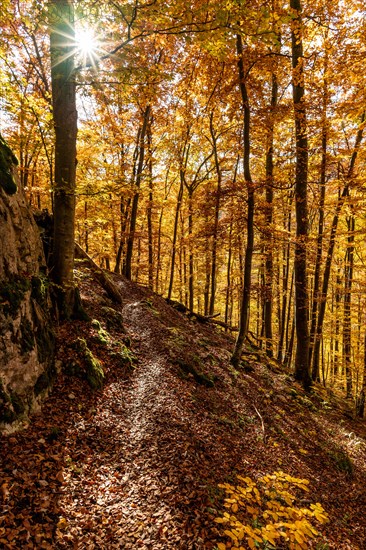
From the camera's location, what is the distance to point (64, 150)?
6367 millimetres

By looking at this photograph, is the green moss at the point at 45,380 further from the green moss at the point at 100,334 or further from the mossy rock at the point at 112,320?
the mossy rock at the point at 112,320

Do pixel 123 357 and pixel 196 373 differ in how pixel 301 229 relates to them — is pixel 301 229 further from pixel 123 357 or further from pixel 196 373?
pixel 123 357

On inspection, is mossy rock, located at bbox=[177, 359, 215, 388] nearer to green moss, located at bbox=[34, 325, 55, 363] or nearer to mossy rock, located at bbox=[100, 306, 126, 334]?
mossy rock, located at bbox=[100, 306, 126, 334]

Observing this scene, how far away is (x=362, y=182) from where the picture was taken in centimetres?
954

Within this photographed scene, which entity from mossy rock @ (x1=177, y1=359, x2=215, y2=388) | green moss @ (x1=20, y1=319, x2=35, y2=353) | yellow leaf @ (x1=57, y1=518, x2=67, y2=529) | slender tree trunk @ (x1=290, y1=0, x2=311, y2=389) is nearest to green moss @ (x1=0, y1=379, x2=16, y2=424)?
green moss @ (x1=20, y1=319, x2=35, y2=353)

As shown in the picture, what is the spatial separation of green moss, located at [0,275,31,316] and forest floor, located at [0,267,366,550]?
155cm

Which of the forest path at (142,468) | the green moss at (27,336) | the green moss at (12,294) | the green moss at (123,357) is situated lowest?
the forest path at (142,468)

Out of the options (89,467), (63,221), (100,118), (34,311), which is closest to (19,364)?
(34,311)

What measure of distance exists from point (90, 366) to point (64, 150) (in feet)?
15.5

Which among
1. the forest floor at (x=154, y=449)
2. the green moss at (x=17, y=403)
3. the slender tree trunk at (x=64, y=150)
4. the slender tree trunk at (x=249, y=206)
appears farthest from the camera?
the slender tree trunk at (x=249, y=206)

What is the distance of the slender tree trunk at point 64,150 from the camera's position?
19.5 ft

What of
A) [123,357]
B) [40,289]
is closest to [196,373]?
[123,357]

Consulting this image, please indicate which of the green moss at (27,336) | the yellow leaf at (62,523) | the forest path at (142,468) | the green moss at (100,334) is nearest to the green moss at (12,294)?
the green moss at (27,336)

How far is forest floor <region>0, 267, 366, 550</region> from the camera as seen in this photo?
3570 mm
